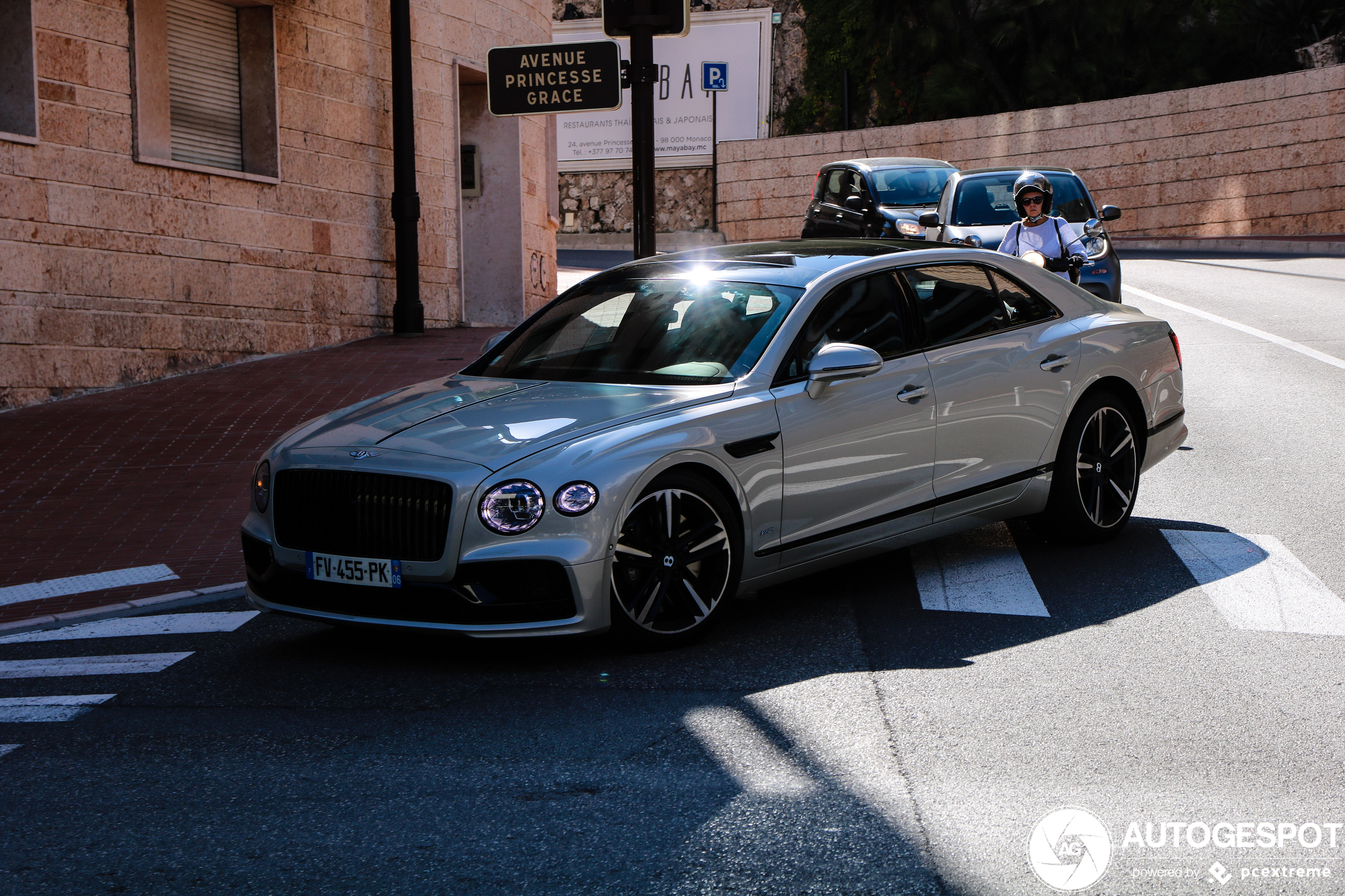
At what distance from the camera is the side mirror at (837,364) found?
6055 millimetres

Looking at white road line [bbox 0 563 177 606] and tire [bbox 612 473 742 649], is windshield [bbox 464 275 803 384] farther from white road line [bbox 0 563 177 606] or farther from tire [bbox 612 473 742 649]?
white road line [bbox 0 563 177 606]

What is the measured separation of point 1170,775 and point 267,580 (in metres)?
3.28

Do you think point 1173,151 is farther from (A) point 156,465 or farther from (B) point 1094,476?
(B) point 1094,476

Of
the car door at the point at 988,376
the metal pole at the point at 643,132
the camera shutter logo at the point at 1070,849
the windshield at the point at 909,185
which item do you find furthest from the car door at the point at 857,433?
the windshield at the point at 909,185

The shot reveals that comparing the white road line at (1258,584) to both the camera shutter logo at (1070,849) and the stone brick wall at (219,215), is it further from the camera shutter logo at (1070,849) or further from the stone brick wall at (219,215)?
the stone brick wall at (219,215)

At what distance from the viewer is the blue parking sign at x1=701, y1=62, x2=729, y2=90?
42156 millimetres

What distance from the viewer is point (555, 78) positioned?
10.5m

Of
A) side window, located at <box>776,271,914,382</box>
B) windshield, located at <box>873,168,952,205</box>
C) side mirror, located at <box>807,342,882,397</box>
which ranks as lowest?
side mirror, located at <box>807,342,882,397</box>

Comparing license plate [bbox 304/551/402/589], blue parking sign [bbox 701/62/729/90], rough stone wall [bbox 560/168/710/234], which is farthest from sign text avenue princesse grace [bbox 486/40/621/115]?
blue parking sign [bbox 701/62/729/90]

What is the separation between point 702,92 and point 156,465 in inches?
1337

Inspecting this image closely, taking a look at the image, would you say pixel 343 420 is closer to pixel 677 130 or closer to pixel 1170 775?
pixel 1170 775

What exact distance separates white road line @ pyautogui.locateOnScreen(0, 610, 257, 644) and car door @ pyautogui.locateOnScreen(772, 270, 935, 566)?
2405 millimetres

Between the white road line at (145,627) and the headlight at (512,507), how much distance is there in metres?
1.75

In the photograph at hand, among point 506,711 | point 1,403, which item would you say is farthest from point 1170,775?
point 1,403
